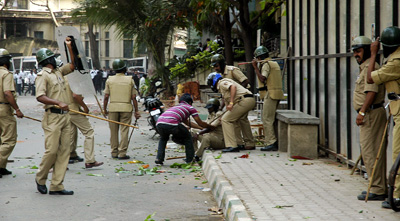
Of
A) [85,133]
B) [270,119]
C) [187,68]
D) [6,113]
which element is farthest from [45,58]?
[187,68]

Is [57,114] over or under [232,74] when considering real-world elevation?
under

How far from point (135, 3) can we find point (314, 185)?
20099mm

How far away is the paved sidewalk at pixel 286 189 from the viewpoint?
5.91 m

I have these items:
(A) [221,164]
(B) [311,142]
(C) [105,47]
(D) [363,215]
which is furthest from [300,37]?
(C) [105,47]

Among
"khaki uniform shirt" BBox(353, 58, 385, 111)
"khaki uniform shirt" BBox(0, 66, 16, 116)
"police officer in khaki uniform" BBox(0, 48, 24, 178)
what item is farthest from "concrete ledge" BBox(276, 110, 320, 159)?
"khaki uniform shirt" BBox(0, 66, 16, 116)

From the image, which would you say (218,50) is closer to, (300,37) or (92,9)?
(92,9)

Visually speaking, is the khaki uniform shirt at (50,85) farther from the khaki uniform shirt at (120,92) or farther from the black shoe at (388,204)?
the black shoe at (388,204)

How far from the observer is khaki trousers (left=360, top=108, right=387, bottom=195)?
650 cm

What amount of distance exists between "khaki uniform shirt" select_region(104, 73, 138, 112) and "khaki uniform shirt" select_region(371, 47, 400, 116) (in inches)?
257

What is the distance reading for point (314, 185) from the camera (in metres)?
7.55

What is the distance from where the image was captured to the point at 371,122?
6566 mm

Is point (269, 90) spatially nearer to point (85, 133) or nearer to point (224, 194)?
point (85, 133)

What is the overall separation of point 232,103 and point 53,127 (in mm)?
3749

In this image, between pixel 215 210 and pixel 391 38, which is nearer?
pixel 391 38
